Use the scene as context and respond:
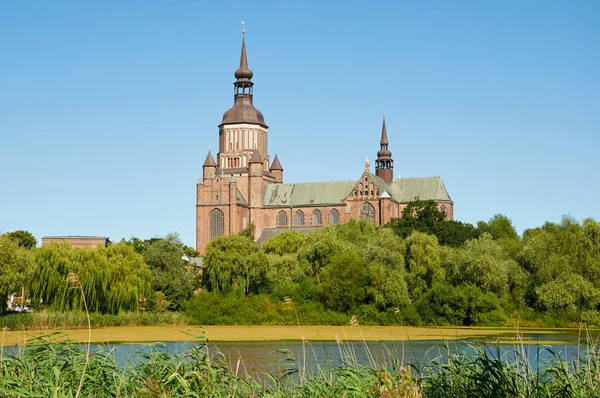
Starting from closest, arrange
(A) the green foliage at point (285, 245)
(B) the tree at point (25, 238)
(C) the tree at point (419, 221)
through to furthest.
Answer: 1. (A) the green foliage at point (285, 245)
2. (C) the tree at point (419, 221)
3. (B) the tree at point (25, 238)

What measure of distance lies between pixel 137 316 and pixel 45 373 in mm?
31064

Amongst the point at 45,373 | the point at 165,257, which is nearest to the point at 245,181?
the point at 165,257

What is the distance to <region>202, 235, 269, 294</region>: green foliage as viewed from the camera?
170 feet

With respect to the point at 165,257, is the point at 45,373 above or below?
below

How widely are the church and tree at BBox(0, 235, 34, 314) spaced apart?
55260 millimetres

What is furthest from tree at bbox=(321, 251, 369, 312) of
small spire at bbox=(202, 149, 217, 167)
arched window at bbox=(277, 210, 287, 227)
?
small spire at bbox=(202, 149, 217, 167)

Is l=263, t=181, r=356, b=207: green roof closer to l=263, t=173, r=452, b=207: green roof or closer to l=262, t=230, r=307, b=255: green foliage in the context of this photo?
l=263, t=173, r=452, b=207: green roof

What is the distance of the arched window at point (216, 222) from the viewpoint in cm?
9550

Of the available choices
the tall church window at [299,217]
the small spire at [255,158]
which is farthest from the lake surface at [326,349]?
the small spire at [255,158]

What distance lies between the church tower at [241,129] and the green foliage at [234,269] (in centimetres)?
4983

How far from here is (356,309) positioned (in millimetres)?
46500

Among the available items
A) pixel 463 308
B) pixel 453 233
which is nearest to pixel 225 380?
A: pixel 463 308

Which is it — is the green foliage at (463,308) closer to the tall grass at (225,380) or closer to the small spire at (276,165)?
the tall grass at (225,380)

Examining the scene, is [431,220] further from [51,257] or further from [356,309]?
[51,257]
